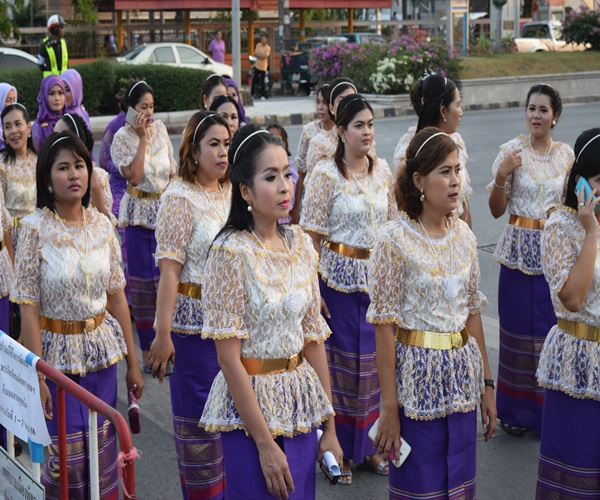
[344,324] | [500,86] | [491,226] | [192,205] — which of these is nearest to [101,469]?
[192,205]

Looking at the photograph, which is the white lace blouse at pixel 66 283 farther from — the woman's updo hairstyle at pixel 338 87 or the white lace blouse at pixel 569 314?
the woman's updo hairstyle at pixel 338 87

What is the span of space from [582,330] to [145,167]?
171 inches

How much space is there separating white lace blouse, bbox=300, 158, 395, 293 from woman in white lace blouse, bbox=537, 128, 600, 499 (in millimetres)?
1556

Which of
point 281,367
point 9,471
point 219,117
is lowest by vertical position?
point 9,471

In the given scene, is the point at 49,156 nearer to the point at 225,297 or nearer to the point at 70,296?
the point at 70,296

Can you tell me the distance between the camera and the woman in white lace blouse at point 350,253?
20.1 ft

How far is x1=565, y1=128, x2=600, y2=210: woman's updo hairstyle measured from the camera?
183 inches

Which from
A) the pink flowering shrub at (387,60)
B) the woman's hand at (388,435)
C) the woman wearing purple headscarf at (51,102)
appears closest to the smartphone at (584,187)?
the woman's hand at (388,435)

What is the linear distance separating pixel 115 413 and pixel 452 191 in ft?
5.79

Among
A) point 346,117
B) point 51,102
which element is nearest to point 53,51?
point 51,102

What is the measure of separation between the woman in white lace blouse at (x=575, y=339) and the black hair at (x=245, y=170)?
1376 millimetres

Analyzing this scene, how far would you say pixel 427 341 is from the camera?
447cm

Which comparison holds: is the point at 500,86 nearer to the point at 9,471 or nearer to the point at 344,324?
the point at 344,324

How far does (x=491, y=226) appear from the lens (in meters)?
12.5
